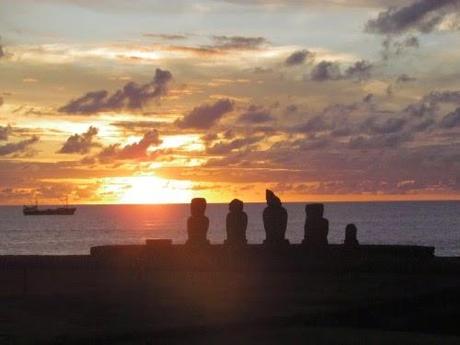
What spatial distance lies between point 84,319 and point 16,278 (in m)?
10.8

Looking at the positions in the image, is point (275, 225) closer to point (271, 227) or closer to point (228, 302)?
point (271, 227)

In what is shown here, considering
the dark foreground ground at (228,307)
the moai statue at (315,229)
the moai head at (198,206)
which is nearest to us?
the dark foreground ground at (228,307)

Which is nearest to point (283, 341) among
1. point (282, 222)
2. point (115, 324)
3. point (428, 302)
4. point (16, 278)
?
point (115, 324)

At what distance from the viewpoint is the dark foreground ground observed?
2156 centimetres

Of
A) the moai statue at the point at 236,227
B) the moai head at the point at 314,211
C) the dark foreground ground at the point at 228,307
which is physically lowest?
the dark foreground ground at the point at 228,307

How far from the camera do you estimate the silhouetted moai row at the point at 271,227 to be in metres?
46.3

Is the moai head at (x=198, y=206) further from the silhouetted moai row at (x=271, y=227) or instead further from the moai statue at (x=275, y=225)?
the moai statue at (x=275, y=225)

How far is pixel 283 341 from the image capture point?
2088cm

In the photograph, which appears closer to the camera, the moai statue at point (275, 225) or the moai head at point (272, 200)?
the moai statue at point (275, 225)

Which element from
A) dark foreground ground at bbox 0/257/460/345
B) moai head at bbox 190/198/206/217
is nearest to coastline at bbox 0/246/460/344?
dark foreground ground at bbox 0/257/460/345

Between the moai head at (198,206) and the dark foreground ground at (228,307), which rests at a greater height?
the moai head at (198,206)

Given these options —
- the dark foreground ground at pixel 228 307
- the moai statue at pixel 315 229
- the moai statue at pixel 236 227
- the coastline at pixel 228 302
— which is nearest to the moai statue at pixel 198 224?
the moai statue at pixel 236 227

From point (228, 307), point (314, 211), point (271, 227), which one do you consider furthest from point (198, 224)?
point (228, 307)

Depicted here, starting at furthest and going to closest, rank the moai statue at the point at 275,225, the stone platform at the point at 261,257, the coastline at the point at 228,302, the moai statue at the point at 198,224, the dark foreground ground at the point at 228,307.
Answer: the moai statue at the point at 198,224, the moai statue at the point at 275,225, the stone platform at the point at 261,257, the coastline at the point at 228,302, the dark foreground ground at the point at 228,307
